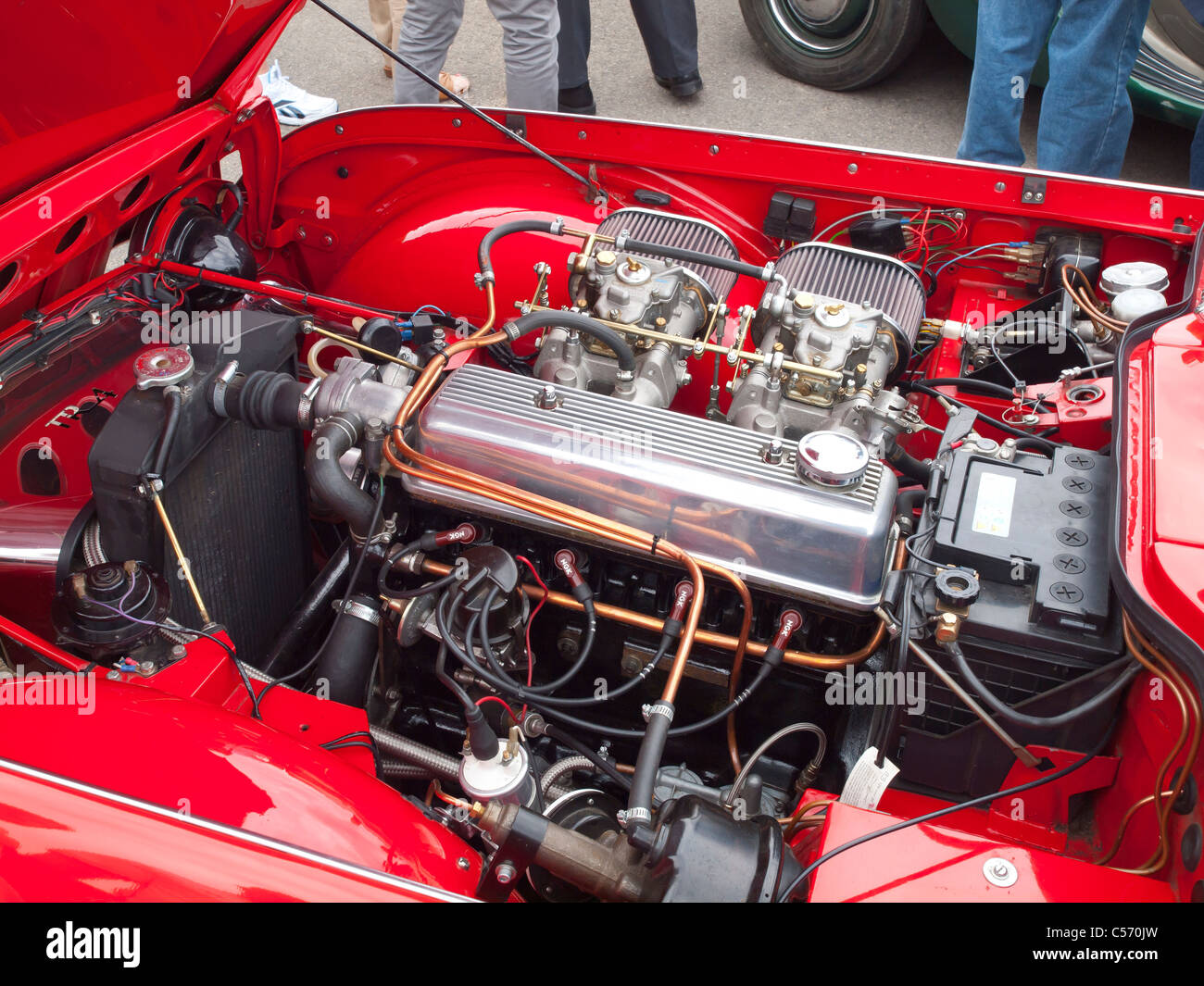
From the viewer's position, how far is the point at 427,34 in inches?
141

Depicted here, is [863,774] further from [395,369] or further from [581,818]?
[395,369]

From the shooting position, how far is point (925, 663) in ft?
4.42

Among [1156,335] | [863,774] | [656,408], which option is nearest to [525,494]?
[656,408]

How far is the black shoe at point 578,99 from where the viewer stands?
4.43 metres

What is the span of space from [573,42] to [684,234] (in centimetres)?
271

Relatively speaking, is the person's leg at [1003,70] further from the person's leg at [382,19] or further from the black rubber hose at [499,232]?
the person's leg at [382,19]

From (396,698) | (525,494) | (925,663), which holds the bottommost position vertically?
(396,698)

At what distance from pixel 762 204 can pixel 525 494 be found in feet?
3.76

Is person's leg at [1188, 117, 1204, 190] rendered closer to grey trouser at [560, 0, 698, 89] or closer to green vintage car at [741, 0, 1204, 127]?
green vintage car at [741, 0, 1204, 127]

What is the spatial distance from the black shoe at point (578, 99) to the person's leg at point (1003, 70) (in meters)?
1.75

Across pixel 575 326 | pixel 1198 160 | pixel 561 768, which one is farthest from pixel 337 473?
pixel 1198 160

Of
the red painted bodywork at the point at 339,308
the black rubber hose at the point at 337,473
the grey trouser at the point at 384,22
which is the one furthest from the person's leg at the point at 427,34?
the black rubber hose at the point at 337,473
